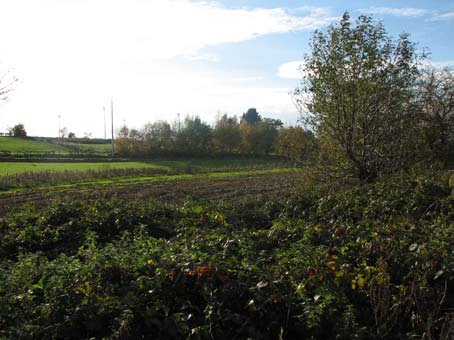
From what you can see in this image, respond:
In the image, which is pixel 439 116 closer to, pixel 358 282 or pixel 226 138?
pixel 358 282

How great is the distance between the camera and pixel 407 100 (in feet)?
44.6

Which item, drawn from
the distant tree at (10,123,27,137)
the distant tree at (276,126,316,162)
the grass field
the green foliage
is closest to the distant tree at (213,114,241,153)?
the grass field

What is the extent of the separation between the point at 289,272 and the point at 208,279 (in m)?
0.91

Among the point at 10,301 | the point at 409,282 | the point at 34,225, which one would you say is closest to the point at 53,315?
the point at 10,301

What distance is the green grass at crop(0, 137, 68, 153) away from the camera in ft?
205

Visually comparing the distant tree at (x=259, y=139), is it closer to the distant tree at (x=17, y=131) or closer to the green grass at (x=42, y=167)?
the green grass at (x=42, y=167)

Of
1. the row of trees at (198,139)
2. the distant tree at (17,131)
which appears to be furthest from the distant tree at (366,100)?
the distant tree at (17,131)

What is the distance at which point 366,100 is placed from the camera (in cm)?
1294

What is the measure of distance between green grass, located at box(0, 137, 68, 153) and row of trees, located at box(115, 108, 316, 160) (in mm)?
10892

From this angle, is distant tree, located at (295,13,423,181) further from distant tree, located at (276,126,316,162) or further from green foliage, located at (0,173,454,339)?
green foliage, located at (0,173,454,339)

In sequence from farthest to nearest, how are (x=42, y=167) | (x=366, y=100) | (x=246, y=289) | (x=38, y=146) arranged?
1. (x=38, y=146)
2. (x=42, y=167)
3. (x=366, y=100)
4. (x=246, y=289)

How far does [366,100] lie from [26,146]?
65412mm

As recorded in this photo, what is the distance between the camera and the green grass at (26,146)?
62631mm

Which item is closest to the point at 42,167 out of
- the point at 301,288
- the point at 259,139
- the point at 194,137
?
the point at 194,137
